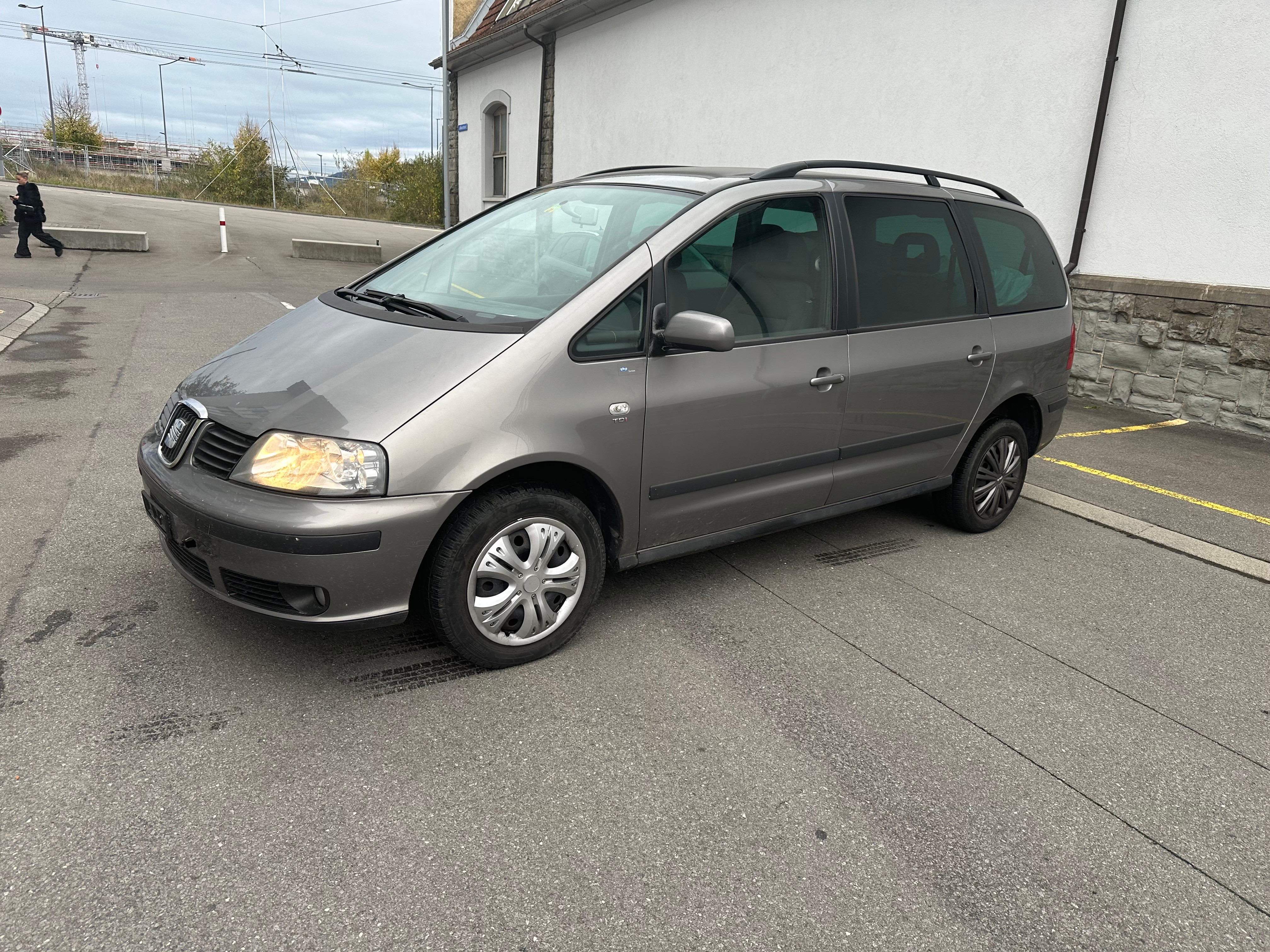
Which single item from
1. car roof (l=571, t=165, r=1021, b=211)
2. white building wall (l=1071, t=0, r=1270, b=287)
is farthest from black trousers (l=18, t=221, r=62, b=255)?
white building wall (l=1071, t=0, r=1270, b=287)

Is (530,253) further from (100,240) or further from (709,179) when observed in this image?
(100,240)

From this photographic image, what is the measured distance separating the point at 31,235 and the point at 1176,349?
60.2 ft

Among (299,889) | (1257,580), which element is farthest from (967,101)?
(299,889)

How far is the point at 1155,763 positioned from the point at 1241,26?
7.16 metres

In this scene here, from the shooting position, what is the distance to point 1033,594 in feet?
14.3

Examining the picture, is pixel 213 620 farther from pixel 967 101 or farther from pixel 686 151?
pixel 686 151

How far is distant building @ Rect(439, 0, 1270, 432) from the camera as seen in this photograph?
25.7 ft

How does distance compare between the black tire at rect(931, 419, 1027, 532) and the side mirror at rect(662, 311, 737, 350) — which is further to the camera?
the black tire at rect(931, 419, 1027, 532)

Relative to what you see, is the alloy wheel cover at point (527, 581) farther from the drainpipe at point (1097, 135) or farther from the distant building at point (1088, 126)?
the drainpipe at point (1097, 135)

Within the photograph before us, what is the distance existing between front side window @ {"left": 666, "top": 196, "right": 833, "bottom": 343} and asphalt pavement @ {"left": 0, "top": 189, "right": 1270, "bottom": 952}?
1.22m

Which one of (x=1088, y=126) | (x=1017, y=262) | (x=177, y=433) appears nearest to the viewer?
(x=177, y=433)

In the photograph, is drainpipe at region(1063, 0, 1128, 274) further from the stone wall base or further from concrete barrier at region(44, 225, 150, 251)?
concrete barrier at region(44, 225, 150, 251)

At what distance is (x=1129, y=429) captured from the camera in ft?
26.7

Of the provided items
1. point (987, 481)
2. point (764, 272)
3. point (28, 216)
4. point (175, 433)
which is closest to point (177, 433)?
point (175, 433)
